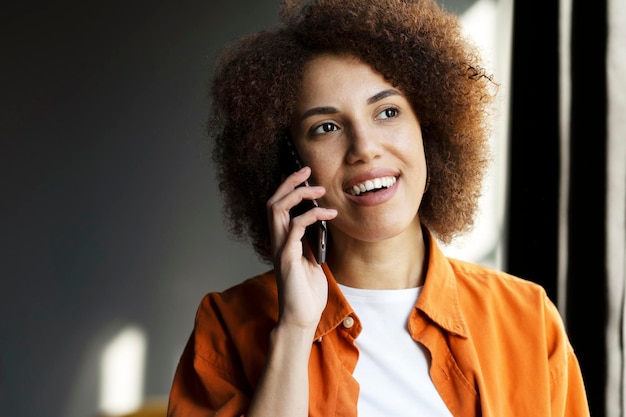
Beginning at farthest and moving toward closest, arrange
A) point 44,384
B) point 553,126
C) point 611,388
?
point 44,384 → point 553,126 → point 611,388

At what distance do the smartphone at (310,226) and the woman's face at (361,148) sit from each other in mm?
46

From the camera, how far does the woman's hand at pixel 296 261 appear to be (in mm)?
1590

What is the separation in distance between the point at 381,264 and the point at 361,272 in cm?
5

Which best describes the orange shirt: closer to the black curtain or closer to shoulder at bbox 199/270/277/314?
shoulder at bbox 199/270/277/314

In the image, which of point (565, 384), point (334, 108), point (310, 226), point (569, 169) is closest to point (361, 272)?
point (310, 226)

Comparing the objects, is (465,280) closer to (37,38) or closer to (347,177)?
(347,177)

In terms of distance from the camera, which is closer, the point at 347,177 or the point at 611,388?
the point at 347,177

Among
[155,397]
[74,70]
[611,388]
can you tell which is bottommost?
[155,397]

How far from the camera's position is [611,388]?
219 centimetres

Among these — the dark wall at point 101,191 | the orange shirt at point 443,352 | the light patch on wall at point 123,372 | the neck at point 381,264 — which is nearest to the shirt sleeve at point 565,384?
the orange shirt at point 443,352

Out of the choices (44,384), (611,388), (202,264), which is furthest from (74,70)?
(611,388)

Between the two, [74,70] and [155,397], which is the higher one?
[74,70]

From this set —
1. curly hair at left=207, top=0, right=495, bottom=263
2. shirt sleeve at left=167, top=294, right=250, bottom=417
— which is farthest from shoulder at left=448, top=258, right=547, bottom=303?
shirt sleeve at left=167, top=294, right=250, bottom=417

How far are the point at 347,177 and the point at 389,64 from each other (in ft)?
0.99
